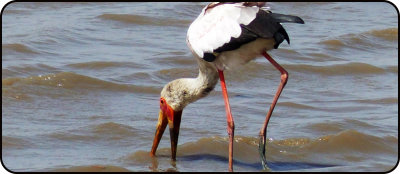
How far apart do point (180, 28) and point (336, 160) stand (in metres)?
5.46

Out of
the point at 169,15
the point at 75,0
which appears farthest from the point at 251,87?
the point at 75,0

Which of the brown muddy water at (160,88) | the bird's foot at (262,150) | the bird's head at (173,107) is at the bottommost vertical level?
the brown muddy water at (160,88)

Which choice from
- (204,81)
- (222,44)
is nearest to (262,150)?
(204,81)

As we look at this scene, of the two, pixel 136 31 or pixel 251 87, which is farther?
pixel 136 31

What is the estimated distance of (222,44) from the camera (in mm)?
7562

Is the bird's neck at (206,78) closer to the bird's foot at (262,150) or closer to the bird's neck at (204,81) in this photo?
the bird's neck at (204,81)

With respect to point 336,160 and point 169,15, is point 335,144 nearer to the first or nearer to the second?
point 336,160

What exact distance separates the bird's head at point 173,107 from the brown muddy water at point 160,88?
18cm

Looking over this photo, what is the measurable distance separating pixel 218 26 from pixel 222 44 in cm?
16

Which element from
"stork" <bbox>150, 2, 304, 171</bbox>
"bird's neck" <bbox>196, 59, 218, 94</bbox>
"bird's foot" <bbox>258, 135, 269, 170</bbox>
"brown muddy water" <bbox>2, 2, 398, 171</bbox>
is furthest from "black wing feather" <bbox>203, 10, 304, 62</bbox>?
"brown muddy water" <bbox>2, 2, 398, 171</bbox>

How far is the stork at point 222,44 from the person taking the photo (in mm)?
7461

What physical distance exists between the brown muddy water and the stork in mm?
311

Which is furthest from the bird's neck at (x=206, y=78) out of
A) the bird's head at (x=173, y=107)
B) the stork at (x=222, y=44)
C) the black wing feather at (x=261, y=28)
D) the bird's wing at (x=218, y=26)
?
the black wing feather at (x=261, y=28)

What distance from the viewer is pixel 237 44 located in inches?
297
